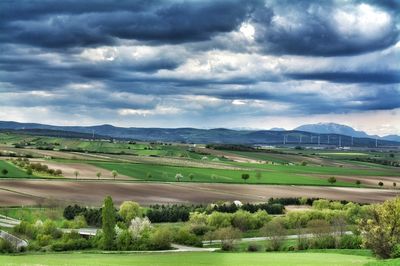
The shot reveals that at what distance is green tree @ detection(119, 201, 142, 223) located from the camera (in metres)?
114

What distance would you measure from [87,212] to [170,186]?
48.8 m

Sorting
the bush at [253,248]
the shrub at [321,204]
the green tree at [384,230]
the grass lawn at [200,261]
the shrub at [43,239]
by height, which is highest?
the green tree at [384,230]

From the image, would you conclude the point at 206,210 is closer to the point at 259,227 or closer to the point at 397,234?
the point at 259,227

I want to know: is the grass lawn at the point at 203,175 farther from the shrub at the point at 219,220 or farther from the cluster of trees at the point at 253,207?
the shrub at the point at 219,220

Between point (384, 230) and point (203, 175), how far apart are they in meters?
132

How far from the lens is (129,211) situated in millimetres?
115938

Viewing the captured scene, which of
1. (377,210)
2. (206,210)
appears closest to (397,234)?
(377,210)

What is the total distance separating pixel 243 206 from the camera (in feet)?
428

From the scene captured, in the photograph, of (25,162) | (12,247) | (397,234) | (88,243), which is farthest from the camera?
(25,162)

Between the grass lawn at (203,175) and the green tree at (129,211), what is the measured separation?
58.3m

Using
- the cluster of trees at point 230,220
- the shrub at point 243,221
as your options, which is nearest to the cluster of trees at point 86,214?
the cluster of trees at point 230,220

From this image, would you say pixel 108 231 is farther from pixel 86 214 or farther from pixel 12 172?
pixel 12 172

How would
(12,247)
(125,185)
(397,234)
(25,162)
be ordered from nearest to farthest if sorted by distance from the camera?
(397,234)
(12,247)
(125,185)
(25,162)

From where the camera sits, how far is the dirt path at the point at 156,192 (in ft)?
431
